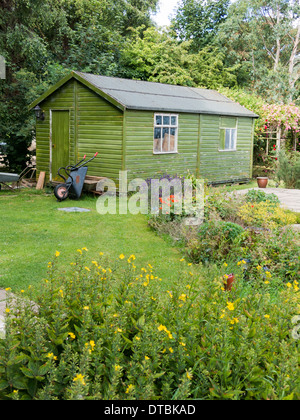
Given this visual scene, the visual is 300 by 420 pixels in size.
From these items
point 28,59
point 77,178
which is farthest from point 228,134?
point 28,59

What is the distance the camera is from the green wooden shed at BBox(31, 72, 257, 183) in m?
12.1

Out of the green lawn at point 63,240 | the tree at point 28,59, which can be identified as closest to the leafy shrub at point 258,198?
the green lawn at point 63,240

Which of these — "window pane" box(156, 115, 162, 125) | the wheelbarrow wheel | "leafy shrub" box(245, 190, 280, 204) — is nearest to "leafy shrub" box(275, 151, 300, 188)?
"window pane" box(156, 115, 162, 125)

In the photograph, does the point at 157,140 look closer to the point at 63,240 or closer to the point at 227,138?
the point at 227,138

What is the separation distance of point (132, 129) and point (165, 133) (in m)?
Result: 1.63

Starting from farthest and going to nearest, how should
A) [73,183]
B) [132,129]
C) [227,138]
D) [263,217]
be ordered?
1. [227,138]
2. [132,129]
3. [73,183]
4. [263,217]

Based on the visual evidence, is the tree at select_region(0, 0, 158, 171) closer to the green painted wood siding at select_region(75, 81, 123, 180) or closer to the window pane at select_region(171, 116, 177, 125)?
the green painted wood siding at select_region(75, 81, 123, 180)

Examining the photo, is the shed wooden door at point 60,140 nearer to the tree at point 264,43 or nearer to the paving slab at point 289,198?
the paving slab at point 289,198

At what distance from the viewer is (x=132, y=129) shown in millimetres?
12070

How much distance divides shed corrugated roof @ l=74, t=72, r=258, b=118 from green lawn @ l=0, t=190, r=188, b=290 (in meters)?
3.51

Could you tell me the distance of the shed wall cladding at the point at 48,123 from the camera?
13172mm

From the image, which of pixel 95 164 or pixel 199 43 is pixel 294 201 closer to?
pixel 95 164
